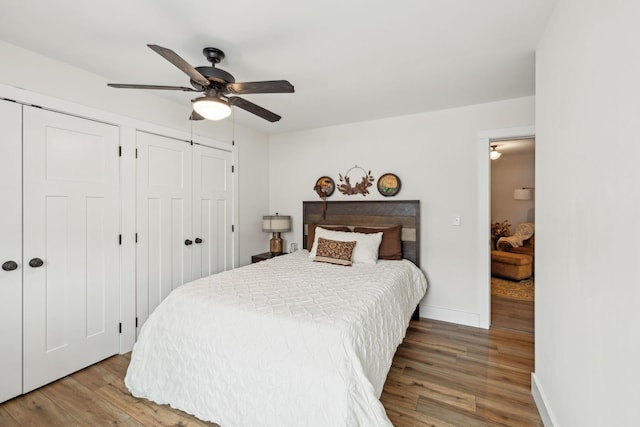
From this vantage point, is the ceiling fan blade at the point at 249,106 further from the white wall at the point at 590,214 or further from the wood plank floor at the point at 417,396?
the wood plank floor at the point at 417,396

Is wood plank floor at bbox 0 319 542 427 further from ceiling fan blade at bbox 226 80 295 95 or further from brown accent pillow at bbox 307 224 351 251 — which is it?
ceiling fan blade at bbox 226 80 295 95

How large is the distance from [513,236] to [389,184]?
3.61 meters

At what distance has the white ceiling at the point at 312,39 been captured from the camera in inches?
62.1

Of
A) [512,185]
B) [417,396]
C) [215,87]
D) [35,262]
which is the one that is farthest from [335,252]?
[512,185]

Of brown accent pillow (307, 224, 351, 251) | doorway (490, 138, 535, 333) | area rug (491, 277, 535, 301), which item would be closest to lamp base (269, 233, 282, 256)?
brown accent pillow (307, 224, 351, 251)

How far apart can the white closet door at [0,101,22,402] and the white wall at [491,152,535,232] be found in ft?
24.5

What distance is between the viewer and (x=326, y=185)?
3.88 m

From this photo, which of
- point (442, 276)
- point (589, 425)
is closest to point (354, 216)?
point (442, 276)

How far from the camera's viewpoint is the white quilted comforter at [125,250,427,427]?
139 centimetres

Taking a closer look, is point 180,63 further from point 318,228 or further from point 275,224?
point 275,224

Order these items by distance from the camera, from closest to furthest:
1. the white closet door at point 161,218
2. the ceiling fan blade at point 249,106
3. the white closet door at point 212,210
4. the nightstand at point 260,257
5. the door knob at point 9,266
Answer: the door knob at point 9,266
the ceiling fan blade at point 249,106
the white closet door at point 161,218
the white closet door at point 212,210
the nightstand at point 260,257

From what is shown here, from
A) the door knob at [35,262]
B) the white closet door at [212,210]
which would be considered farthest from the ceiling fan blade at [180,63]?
the door knob at [35,262]

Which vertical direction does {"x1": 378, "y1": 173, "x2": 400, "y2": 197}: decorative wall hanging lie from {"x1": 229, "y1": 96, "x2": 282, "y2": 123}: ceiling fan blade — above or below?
below

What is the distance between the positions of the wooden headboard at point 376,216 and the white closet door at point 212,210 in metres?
1.07
